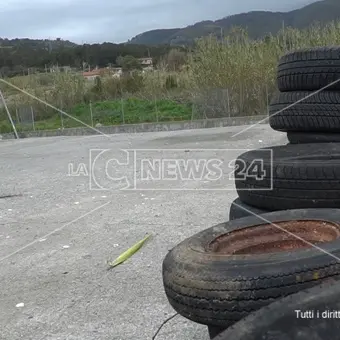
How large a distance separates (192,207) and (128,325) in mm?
2312

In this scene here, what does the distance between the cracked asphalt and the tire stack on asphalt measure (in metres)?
0.45

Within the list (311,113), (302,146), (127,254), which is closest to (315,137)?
(311,113)

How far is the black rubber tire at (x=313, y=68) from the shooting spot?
439 cm

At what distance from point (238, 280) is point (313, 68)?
2846mm

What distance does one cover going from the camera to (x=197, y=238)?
8.56 feet

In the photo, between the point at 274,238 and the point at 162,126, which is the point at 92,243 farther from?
the point at 162,126

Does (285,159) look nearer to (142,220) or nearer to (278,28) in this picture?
(142,220)

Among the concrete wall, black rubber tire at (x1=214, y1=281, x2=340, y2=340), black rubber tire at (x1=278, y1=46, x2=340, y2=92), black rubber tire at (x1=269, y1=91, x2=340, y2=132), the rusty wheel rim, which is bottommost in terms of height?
the concrete wall

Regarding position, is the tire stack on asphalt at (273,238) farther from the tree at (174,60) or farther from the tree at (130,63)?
the tree at (130,63)

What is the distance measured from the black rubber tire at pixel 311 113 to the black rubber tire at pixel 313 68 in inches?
3.9

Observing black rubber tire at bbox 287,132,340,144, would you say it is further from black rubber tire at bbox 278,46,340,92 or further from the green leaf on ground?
the green leaf on ground

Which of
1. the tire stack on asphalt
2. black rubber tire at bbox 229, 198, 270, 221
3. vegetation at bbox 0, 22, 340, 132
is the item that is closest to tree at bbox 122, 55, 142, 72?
vegetation at bbox 0, 22, 340, 132

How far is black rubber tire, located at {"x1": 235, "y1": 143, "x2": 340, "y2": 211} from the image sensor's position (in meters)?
3.22

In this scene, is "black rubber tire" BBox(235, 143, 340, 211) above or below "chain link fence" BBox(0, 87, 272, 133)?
above
